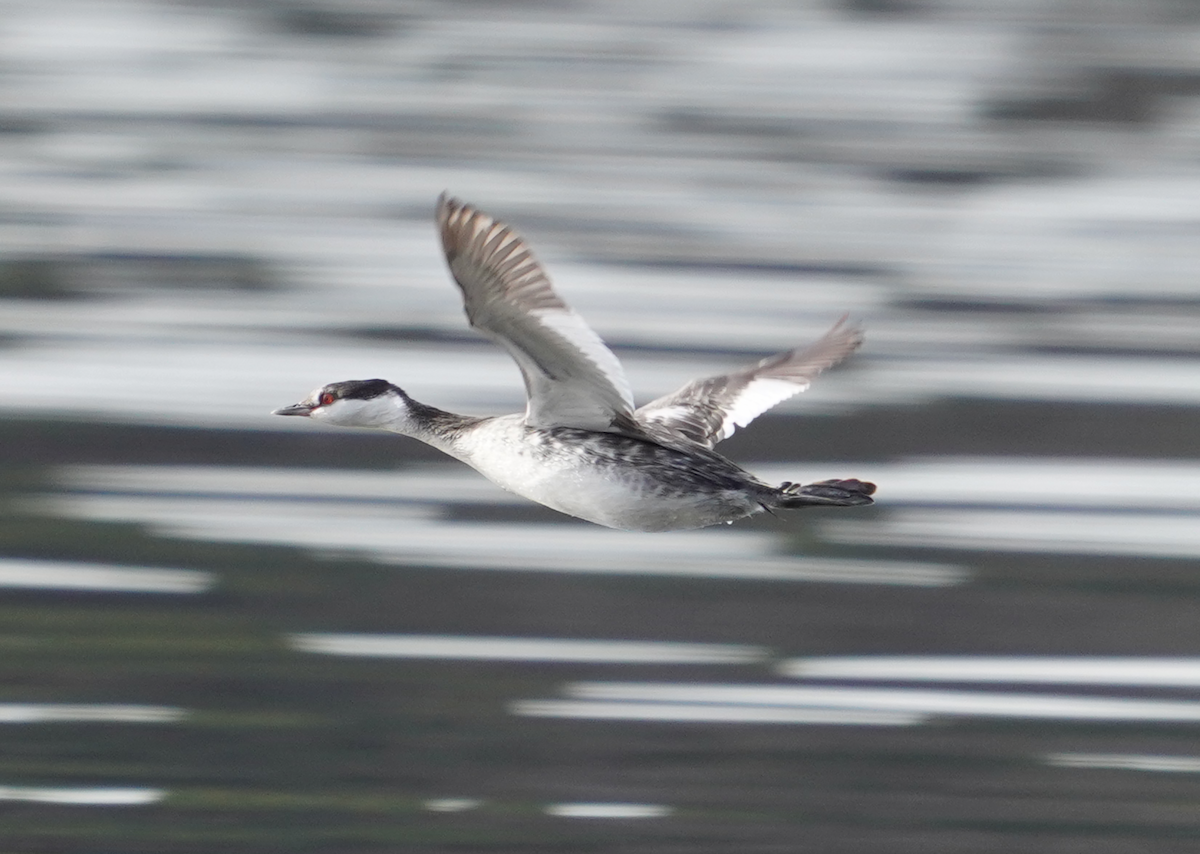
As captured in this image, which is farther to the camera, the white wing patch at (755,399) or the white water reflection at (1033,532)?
the white water reflection at (1033,532)

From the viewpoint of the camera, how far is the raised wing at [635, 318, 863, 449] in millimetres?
9047

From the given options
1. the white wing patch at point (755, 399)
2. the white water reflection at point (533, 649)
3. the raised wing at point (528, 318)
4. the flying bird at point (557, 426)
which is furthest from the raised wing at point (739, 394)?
the white water reflection at point (533, 649)

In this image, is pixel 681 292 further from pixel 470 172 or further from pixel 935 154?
pixel 935 154

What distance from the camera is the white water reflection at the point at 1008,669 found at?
40.6ft

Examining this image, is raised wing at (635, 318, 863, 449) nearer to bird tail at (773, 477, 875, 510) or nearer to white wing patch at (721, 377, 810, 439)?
white wing patch at (721, 377, 810, 439)

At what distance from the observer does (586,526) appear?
1391 cm

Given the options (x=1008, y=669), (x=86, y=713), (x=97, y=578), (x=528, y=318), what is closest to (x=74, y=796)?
(x=86, y=713)

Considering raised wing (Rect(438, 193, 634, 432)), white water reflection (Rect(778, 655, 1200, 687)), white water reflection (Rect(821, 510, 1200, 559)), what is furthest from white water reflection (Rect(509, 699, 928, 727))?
raised wing (Rect(438, 193, 634, 432))

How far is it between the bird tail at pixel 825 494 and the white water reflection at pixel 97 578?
6.20 metres

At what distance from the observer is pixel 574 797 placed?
1138 centimetres

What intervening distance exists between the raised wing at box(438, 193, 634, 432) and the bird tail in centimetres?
74

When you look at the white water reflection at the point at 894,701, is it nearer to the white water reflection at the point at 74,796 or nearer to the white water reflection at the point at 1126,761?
the white water reflection at the point at 1126,761

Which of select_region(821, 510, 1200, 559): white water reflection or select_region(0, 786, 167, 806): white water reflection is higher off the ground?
select_region(821, 510, 1200, 559): white water reflection

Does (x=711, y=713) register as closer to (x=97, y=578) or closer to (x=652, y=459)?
(x=97, y=578)
